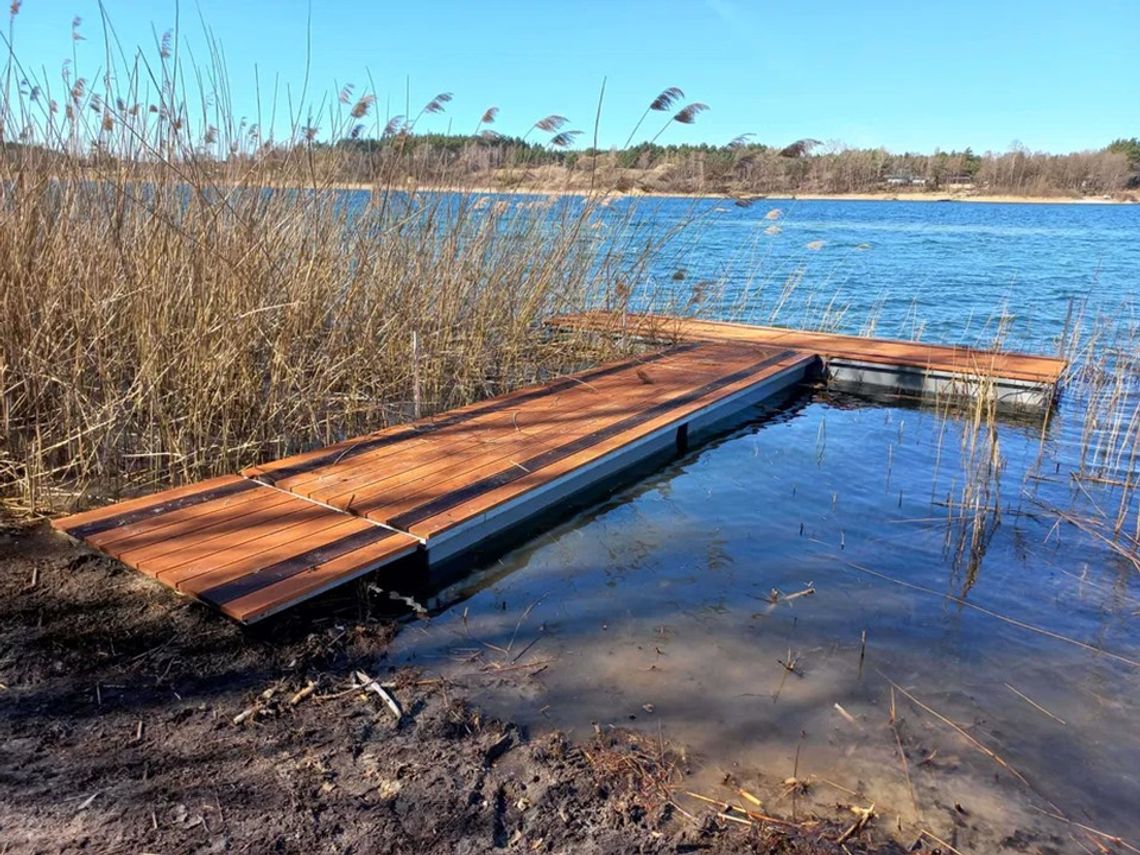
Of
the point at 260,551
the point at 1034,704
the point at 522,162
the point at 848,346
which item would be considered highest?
the point at 522,162

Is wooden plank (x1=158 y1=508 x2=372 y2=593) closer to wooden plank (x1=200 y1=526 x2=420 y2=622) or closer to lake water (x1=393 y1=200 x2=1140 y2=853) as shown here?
wooden plank (x1=200 y1=526 x2=420 y2=622)

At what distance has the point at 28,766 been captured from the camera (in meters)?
1.40

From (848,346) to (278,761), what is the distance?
5.12 meters

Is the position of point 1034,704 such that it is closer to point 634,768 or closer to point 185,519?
point 634,768

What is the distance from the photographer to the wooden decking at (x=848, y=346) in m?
4.81

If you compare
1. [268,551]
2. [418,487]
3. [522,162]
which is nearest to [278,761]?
[268,551]

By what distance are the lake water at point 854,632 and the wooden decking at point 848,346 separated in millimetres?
828

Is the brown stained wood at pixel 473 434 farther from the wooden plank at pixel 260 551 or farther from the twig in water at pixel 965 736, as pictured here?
the twig in water at pixel 965 736

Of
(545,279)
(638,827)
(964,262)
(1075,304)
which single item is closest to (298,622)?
(638,827)

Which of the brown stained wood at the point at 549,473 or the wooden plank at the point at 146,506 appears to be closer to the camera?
the wooden plank at the point at 146,506

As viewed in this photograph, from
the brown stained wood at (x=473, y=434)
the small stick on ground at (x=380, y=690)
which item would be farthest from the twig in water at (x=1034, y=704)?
the brown stained wood at (x=473, y=434)

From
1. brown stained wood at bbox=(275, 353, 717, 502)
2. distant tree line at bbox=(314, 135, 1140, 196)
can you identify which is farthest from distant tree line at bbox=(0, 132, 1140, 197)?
brown stained wood at bbox=(275, 353, 717, 502)

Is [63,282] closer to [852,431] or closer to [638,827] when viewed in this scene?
[638,827]

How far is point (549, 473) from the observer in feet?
9.29
